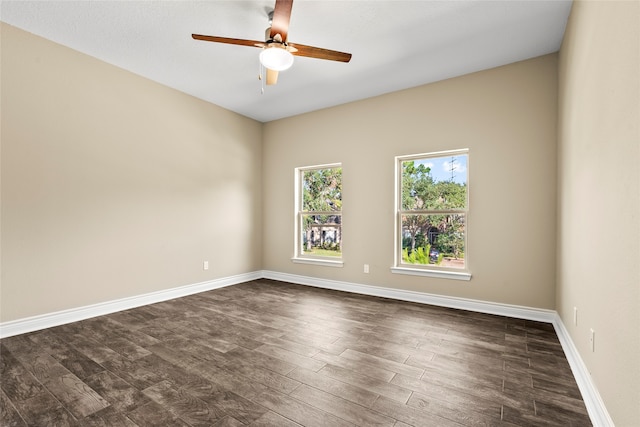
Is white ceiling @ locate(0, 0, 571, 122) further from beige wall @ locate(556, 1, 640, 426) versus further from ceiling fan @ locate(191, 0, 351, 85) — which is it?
beige wall @ locate(556, 1, 640, 426)

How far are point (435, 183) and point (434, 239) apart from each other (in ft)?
2.41

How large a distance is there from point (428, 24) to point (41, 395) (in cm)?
399

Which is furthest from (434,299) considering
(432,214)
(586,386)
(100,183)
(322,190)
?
(100,183)

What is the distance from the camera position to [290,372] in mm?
2104

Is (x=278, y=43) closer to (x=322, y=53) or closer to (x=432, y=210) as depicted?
(x=322, y=53)

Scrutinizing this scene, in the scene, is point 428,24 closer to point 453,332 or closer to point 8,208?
point 453,332

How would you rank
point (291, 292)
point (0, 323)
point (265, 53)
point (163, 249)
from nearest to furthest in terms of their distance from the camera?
point (265, 53) < point (0, 323) < point (163, 249) < point (291, 292)

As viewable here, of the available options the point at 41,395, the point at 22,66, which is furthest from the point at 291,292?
the point at 22,66

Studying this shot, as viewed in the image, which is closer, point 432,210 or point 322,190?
point 432,210

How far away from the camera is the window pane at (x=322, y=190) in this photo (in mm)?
4758

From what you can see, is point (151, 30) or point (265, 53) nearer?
point (265, 53)

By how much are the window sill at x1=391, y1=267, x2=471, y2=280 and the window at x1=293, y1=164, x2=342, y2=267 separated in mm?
959

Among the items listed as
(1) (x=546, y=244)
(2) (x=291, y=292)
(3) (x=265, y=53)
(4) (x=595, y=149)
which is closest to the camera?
(4) (x=595, y=149)

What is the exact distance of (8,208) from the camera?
2734mm
